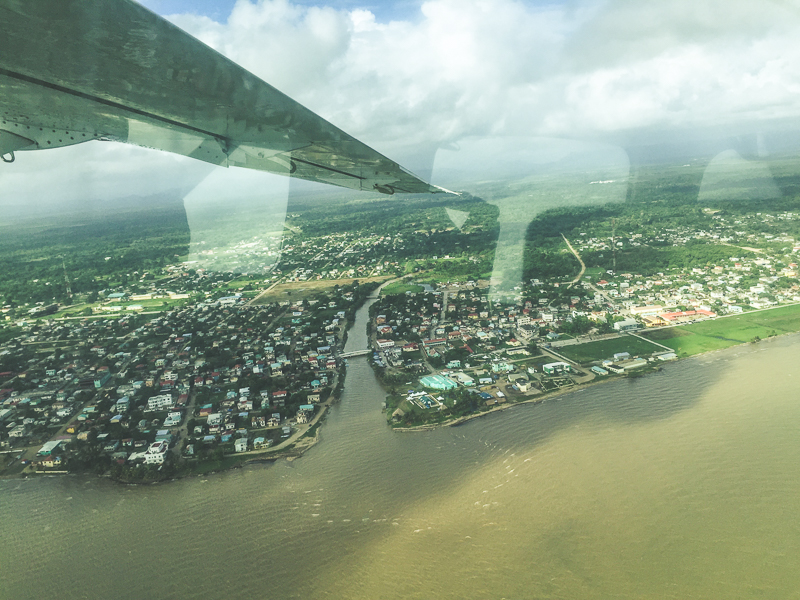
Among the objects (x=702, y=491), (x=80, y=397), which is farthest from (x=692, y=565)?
(x=80, y=397)

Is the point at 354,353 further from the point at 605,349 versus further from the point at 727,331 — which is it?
the point at 727,331

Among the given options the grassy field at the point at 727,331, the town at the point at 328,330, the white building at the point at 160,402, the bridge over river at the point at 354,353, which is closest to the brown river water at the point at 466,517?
the town at the point at 328,330

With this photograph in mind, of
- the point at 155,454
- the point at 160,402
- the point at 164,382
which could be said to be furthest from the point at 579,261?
the point at 155,454

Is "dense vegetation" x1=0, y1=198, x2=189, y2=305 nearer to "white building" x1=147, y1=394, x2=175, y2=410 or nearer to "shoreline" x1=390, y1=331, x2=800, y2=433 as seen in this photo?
"white building" x1=147, y1=394, x2=175, y2=410

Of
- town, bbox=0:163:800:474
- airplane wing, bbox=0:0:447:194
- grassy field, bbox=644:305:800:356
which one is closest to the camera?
airplane wing, bbox=0:0:447:194

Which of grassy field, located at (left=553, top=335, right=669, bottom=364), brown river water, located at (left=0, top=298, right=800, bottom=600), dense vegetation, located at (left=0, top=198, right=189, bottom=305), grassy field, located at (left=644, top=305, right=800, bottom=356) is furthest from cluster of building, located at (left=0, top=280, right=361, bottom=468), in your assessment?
grassy field, located at (left=644, top=305, right=800, bottom=356)

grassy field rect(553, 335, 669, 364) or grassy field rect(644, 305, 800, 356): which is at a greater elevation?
grassy field rect(644, 305, 800, 356)
